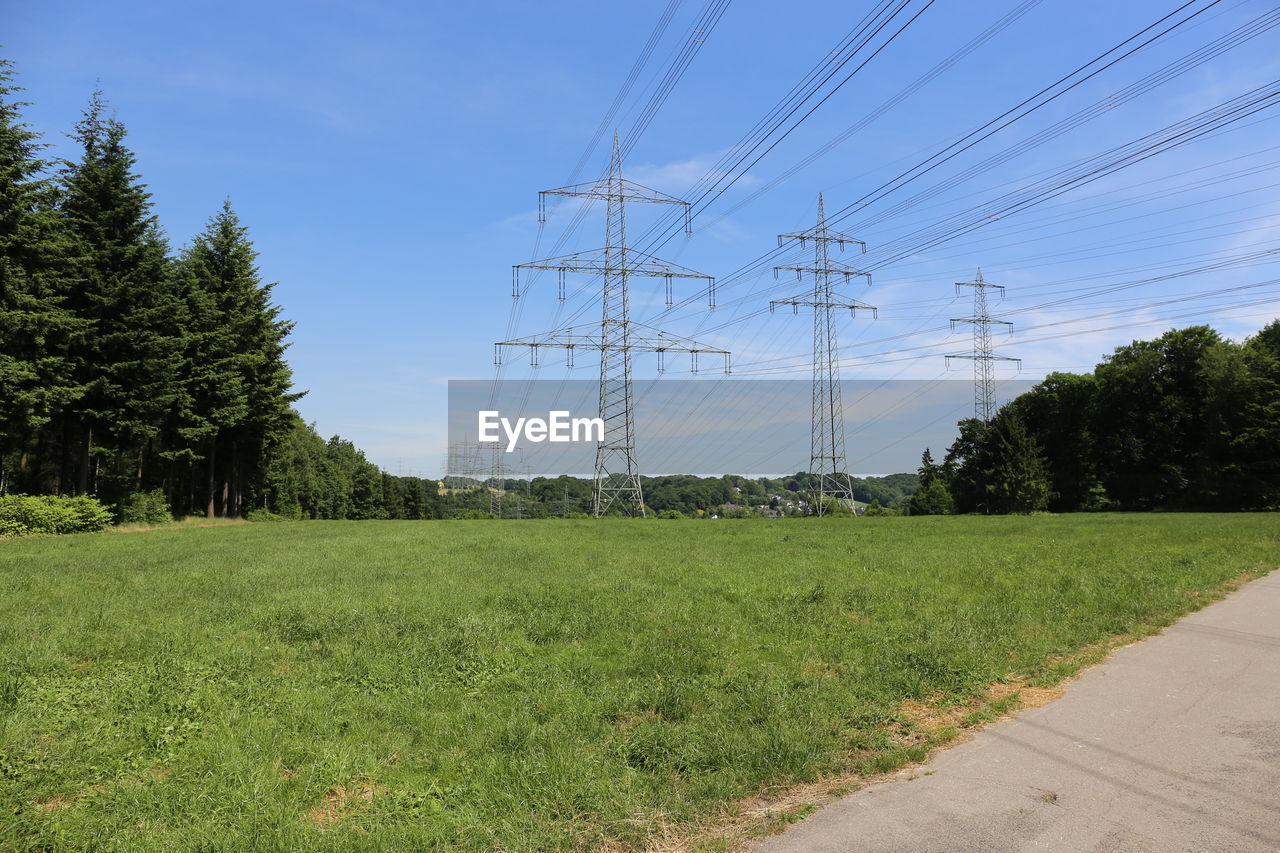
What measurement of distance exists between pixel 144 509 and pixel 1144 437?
8541cm

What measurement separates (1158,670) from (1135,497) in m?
78.6

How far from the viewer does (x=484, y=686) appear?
8.32 meters

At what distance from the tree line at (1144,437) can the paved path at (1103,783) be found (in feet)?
207

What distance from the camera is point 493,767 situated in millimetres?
5941


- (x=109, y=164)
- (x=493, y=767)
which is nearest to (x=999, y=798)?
(x=493, y=767)

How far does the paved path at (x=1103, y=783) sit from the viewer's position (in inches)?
176

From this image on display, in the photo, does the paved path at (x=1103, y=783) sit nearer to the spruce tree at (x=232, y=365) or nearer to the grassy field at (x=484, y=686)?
the grassy field at (x=484, y=686)

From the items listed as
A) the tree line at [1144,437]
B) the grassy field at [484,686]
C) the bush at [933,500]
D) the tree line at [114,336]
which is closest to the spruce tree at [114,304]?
the tree line at [114,336]

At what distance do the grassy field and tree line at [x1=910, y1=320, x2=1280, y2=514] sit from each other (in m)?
52.0

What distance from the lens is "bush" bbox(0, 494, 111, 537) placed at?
30641mm

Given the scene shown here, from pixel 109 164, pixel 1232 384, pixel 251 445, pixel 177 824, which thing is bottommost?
pixel 177 824

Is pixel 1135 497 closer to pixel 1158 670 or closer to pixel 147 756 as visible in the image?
pixel 1158 670

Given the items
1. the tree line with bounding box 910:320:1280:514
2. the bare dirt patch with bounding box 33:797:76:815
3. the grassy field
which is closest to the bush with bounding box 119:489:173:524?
the grassy field

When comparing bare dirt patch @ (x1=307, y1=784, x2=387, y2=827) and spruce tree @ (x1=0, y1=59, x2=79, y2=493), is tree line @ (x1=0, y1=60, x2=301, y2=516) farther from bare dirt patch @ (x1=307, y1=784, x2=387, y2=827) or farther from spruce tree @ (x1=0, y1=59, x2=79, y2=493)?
bare dirt patch @ (x1=307, y1=784, x2=387, y2=827)
